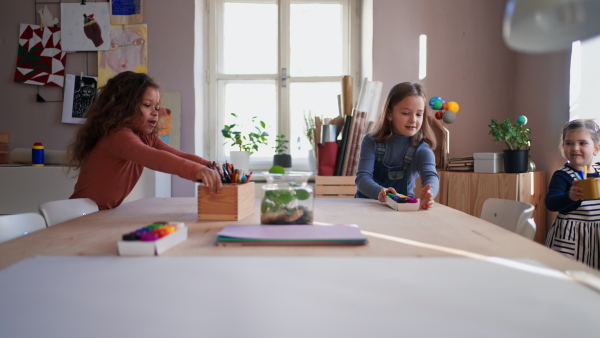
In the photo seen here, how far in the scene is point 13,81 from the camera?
3.37m

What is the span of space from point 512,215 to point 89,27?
313 centimetres

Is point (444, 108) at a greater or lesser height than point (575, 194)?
Result: greater

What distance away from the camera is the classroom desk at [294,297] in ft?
2.23

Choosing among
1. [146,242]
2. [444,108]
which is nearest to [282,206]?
[146,242]

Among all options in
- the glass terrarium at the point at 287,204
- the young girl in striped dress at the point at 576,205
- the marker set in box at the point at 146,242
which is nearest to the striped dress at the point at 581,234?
the young girl in striped dress at the point at 576,205

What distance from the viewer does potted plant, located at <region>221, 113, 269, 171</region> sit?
3410mm

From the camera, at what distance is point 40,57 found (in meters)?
3.35

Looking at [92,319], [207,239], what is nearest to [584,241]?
[207,239]

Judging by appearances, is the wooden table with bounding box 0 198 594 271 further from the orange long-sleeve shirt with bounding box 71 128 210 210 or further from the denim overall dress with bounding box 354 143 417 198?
the denim overall dress with bounding box 354 143 417 198

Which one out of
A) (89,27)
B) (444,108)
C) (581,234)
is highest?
(89,27)

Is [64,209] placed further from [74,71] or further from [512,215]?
[74,71]

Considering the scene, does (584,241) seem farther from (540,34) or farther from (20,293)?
(20,293)

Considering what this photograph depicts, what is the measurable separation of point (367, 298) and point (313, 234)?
243 millimetres

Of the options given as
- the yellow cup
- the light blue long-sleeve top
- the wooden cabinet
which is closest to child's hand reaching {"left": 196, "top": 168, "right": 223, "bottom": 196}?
the light blue long-sleeve top
